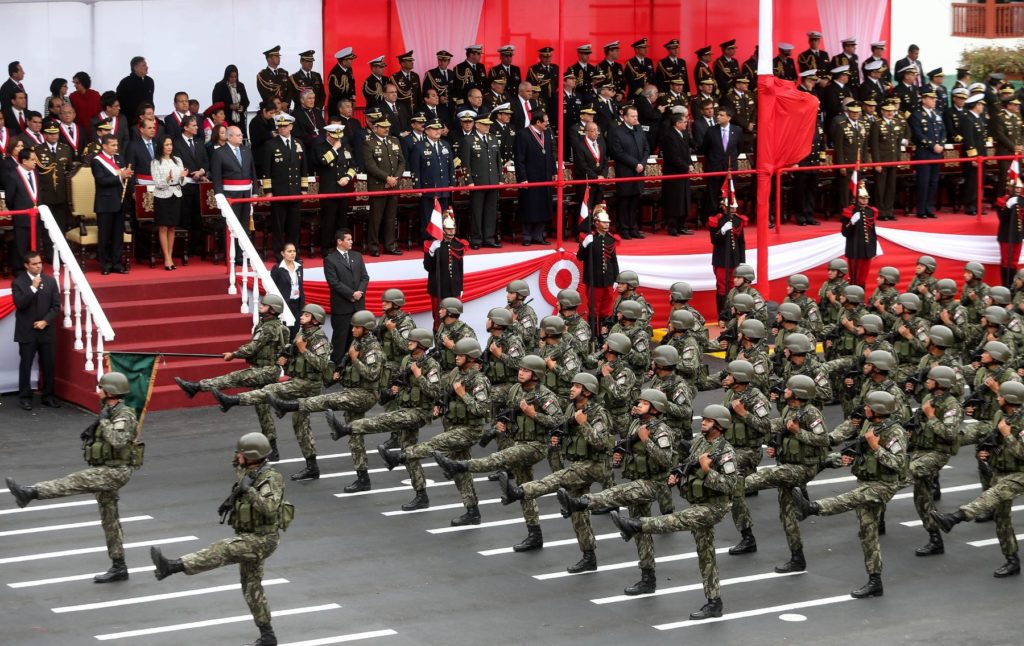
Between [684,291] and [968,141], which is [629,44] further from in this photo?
[684,291]

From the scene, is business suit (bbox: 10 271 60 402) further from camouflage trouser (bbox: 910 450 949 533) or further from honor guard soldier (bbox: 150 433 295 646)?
camouflage trouser (bbox: 910 450 949 533)

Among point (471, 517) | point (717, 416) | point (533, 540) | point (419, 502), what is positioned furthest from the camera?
point (419, 502)

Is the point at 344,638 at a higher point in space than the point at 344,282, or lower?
lower

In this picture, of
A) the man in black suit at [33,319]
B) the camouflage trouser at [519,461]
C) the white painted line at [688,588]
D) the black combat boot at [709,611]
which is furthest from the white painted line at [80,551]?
the man in black suit at [33,319]

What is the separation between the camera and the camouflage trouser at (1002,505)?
1653cm

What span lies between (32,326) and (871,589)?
11595 millimetres

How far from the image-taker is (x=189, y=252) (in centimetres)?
2612

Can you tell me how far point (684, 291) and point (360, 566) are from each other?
7023 millimetres

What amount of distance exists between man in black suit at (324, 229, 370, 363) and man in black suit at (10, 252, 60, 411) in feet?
11.9

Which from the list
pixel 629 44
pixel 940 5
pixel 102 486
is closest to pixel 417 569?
pixel 102 486

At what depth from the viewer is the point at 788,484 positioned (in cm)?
1703

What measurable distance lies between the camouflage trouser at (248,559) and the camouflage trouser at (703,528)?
134 inches

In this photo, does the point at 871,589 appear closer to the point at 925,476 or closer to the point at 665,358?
the point at 925,476

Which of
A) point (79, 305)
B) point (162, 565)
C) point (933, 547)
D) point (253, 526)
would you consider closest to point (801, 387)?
point (933, 547)
